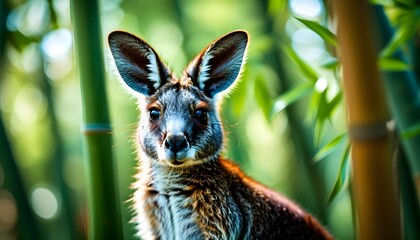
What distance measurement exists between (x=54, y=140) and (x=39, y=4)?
1640mm

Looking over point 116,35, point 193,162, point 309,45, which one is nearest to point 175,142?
point 193,162

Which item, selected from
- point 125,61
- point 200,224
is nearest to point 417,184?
point 200,224

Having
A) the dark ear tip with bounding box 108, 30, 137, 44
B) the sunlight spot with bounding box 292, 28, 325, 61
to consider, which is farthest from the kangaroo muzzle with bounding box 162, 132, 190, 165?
the sunlight spot with bounding box 292, 28, 325, 61

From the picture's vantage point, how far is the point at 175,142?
1352 millimetres

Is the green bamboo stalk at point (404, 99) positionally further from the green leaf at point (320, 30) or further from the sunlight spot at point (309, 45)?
the sunlight spot at point (309, 45)

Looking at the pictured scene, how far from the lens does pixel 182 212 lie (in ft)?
5.36

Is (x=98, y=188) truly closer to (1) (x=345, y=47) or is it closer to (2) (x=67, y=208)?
(1) (x=345, y=47)

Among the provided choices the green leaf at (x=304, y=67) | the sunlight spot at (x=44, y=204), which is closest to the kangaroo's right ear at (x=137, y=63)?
the green leaf at (x=304, y=67)

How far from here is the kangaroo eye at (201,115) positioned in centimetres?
150

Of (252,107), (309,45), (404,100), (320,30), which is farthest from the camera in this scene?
(252,107)

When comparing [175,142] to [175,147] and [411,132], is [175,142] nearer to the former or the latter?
[175,147]

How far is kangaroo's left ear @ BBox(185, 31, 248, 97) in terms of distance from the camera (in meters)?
1.32

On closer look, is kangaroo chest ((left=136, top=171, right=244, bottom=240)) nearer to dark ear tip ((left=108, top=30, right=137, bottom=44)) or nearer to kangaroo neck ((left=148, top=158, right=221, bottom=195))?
kangaroo neck ((left=148, top=158, right=221, bottom=195))

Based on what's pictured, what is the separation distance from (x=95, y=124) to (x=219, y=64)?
14.6 inches
